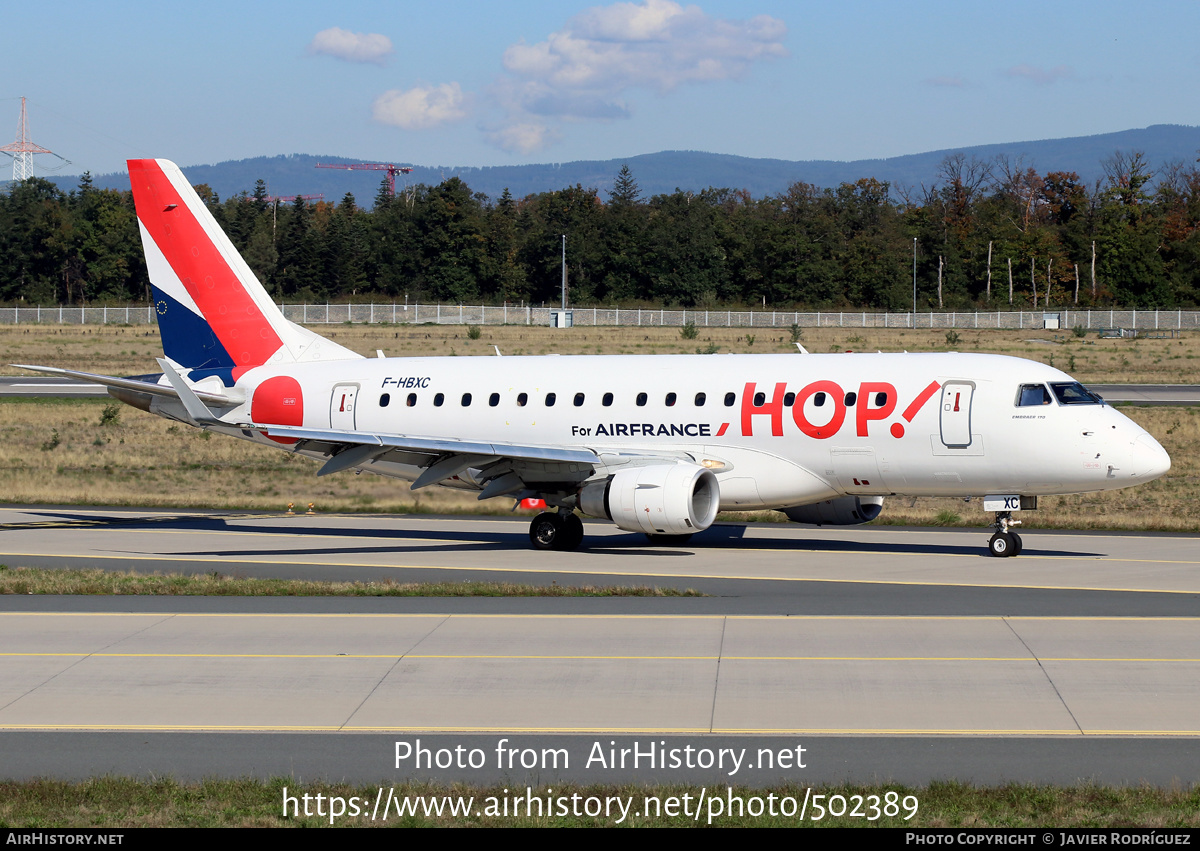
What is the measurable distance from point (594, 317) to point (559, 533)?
321 feet

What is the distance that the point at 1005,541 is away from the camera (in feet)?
85.5

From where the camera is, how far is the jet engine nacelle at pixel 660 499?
84.4 feet

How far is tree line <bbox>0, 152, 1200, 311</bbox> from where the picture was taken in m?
137

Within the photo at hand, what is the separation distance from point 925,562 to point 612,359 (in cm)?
844

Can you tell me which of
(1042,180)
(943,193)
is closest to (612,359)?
(943,193)

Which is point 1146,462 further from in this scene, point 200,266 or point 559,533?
point 200,266

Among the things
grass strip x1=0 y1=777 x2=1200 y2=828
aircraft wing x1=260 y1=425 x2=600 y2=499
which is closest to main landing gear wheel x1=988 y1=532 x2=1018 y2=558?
aircraft wing x1=260 y1=425 x2=600 y2=499

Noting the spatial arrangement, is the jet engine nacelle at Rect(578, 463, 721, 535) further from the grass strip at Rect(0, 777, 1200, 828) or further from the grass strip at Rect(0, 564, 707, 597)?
the grass strip at Rect(0, 777, 1200, 828)

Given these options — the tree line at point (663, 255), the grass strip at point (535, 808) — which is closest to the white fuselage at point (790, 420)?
the grass strip at point (535, 808)

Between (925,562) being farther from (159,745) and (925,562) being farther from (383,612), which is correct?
(159,745)

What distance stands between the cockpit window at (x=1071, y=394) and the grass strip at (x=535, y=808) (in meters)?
15.5

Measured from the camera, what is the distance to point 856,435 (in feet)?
86.2

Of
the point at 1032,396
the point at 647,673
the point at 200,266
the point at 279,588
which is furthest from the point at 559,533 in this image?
the point at 647,673

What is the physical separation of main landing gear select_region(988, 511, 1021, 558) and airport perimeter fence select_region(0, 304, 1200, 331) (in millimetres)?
94182
